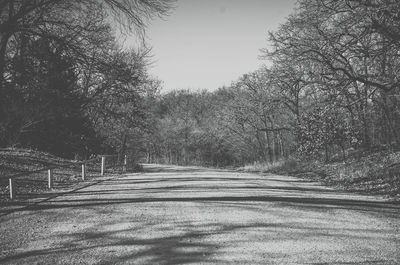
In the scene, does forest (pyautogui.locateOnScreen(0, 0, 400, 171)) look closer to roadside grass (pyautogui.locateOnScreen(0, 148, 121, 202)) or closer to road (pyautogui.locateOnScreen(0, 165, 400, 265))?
roadside grass (pyautogui.locateOnScreen(0, 148, 121, 202))

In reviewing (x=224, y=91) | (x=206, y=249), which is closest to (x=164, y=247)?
(x=206, y=249)

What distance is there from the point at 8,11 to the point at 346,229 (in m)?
14.8

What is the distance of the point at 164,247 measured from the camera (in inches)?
244

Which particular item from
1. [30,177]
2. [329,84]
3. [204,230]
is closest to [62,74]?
[30,177]

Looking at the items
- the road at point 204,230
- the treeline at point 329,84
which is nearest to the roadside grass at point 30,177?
the road at point 204,230

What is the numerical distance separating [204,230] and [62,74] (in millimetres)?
23213

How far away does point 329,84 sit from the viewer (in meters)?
16.6

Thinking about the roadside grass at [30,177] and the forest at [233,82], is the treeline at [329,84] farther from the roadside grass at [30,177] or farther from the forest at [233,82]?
the roadside grass at [30,177]

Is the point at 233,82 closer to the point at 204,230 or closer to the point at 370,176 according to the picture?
the point at 370,176

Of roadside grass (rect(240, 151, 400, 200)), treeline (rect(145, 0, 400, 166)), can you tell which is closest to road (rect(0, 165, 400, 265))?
roadside grass (rect(240, 151, 400, 200))

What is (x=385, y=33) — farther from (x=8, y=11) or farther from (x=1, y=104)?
(x=1, y=104)

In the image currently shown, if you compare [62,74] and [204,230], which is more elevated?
[62,74]

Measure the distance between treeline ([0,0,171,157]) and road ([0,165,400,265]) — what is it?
670 centimetres

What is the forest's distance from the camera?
1468cm
